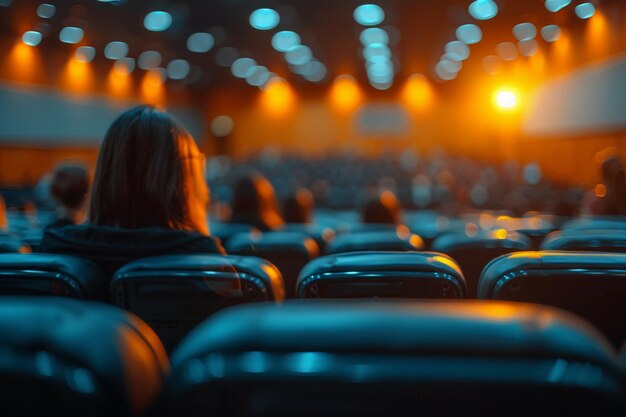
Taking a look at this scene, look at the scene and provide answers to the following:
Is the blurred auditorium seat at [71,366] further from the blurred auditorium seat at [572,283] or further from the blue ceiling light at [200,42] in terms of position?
the blue ceiling light at [200,42]

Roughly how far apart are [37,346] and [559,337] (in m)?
0.63

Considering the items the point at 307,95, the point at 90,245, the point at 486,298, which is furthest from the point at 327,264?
the point at 307,95

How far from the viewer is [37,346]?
0.76 m

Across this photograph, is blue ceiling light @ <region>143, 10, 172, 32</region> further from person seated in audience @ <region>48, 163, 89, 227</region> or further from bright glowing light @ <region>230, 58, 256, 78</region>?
person seated in audience @ <region>48, 163, 89, 227</region>

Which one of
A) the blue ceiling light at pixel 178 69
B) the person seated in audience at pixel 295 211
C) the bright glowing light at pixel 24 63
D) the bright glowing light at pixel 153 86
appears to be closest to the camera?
the person seated in audience at pixel 295 211

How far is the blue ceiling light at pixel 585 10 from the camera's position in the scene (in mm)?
15802

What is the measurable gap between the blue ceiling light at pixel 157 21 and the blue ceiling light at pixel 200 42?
5.35 ft

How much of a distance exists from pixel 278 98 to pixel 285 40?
11739mm

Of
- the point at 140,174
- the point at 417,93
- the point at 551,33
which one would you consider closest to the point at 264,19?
the point at 551,33

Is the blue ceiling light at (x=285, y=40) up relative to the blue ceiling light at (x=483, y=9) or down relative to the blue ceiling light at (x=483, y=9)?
up

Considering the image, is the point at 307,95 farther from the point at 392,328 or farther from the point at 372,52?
the point at 392,328

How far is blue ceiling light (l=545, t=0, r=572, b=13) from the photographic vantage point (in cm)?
1582

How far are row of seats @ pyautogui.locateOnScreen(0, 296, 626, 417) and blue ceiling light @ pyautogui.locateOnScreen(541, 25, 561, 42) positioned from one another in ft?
66.4

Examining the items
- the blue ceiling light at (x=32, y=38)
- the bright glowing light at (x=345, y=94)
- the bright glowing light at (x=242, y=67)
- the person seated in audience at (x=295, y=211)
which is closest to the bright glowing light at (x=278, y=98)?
the bright glowing light at (x=345, y=94)
